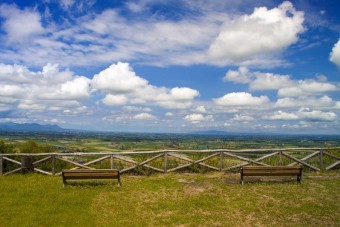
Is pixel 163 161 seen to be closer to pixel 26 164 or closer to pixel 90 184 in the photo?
pixel 90 184

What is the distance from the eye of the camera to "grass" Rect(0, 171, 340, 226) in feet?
32.7

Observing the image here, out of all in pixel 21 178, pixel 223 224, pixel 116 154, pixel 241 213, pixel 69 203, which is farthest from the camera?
pixel 116 154

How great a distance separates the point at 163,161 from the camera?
719 inches

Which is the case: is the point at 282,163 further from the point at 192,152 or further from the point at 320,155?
the point at 192,152

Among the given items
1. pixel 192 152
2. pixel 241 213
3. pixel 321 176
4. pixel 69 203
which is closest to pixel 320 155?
pixel 321 176

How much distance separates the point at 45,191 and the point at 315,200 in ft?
36.6

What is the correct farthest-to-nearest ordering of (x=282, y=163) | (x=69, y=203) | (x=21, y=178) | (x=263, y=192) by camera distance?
(x=282, y=163)
(x=21, y=178)
(x=263, y=192)
(x=69, y=203)

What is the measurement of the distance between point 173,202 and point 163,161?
626 cm

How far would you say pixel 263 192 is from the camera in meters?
13.1

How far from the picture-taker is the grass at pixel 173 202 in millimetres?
9961

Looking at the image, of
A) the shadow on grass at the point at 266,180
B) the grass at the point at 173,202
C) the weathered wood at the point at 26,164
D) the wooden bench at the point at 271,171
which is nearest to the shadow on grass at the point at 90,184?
the grass at the point at 173,202

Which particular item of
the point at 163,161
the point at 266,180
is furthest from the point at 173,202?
the point at 163,161

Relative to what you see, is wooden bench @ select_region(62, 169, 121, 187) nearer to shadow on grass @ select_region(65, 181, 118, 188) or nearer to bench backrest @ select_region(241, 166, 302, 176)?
shadow on grass @ select_region(65, 181, 118, 188)

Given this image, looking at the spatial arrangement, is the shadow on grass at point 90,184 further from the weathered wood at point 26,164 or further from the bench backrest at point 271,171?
the bench backrest at point 271,171
